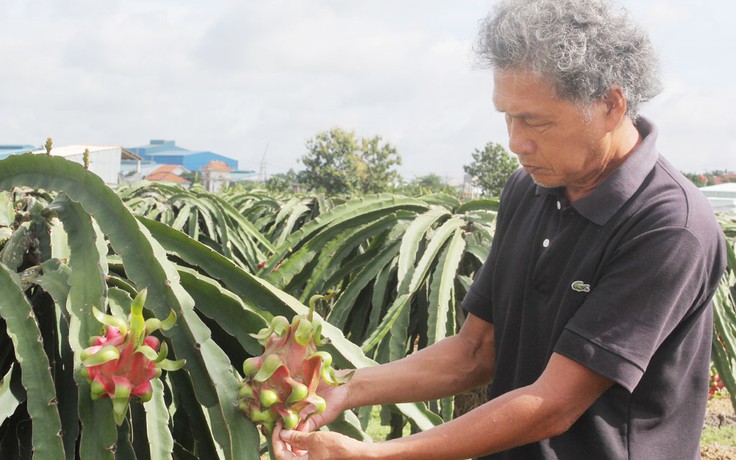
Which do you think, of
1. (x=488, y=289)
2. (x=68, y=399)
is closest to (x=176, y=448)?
(x=68, y=399)

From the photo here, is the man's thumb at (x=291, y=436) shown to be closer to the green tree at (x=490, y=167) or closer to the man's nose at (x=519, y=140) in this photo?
the man's nose at (x=519, y=140)

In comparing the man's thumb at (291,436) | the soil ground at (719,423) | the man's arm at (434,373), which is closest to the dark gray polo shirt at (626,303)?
the man's arm at (434,373)

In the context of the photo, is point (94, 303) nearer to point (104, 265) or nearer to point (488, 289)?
point (104, 265)

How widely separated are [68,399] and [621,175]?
1130 mm

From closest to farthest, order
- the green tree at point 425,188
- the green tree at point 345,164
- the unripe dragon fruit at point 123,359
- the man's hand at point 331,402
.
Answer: the unripe dragon fruit at point 123,359, the man's hand at point 331,402, the green tree at point 425,188, the green tree at point 345,164

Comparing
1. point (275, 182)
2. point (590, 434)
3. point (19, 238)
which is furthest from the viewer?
point (275, 182)

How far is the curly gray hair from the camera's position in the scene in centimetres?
158

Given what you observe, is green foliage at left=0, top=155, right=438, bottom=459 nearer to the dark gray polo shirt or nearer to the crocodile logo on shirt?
the dark gray polo shirt

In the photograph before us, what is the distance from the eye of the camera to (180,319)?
5.06 feet

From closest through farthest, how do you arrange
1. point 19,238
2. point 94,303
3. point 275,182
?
point 94,303 → point 19,238 → point 275,182

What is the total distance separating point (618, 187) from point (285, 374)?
0.73m

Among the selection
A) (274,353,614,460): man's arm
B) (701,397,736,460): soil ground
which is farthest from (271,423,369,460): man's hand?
(701,397,736,460): soil ground

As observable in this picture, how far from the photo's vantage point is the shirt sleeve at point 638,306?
1.55 m

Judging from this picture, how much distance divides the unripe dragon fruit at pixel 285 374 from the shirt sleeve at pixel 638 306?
1.50 ft
